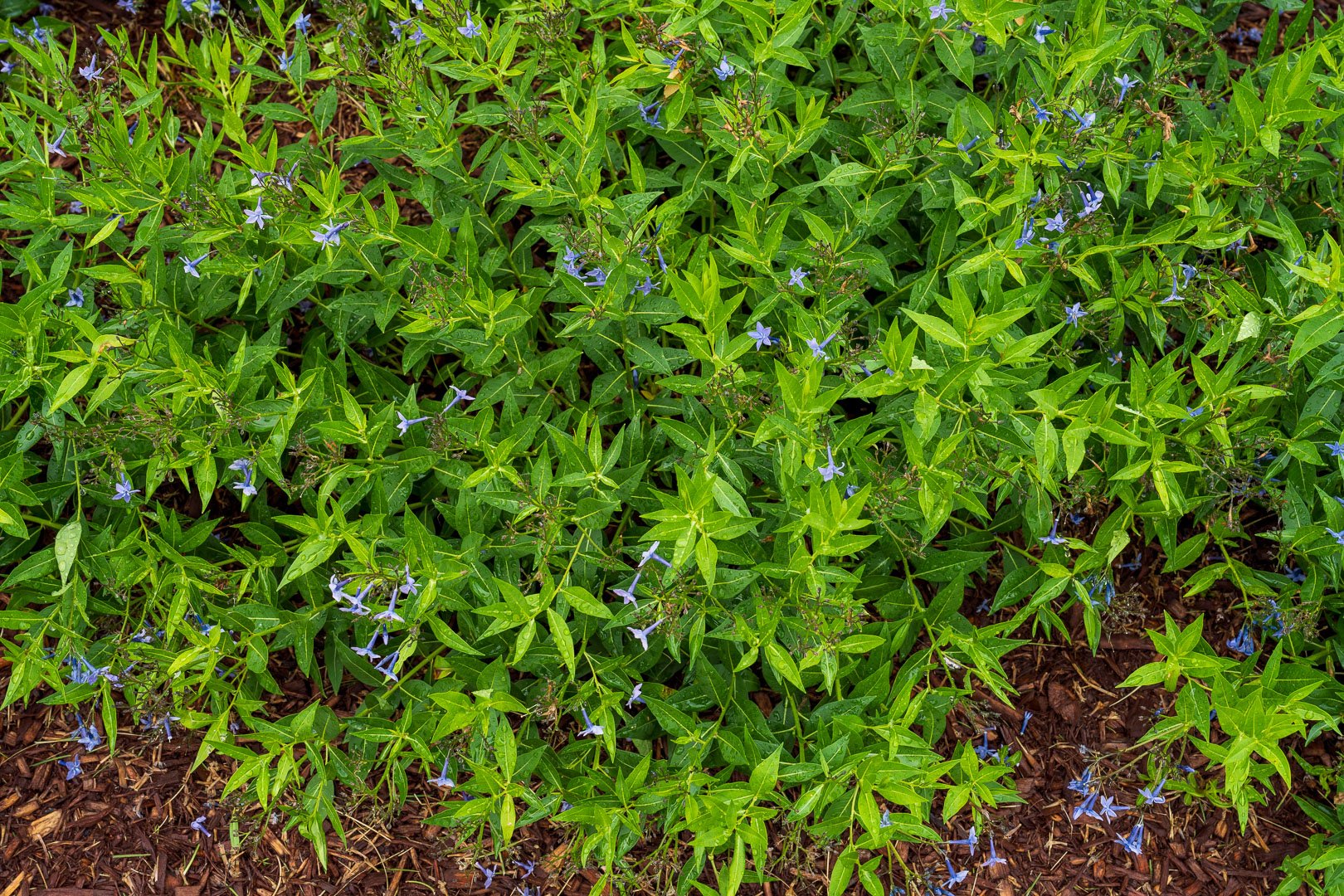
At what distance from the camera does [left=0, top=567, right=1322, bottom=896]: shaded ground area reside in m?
4.04

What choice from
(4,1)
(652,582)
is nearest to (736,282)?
(652,582)

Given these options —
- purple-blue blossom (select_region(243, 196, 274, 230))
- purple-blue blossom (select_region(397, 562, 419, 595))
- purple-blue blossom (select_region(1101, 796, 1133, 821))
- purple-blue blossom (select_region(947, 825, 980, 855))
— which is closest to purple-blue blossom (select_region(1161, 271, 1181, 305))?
purple-blue blossom (select_region(1101, 796, 1133, 821))

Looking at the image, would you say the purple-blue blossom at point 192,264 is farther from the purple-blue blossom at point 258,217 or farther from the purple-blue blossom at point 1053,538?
the purple-blue blossom at point 1053,538

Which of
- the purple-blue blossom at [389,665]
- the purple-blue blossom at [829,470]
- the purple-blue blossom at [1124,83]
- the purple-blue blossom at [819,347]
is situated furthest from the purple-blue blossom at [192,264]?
the purple-blue blossom at [1124,83]

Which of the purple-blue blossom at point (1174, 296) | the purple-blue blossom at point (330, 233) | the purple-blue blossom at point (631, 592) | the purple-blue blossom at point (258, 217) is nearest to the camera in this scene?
the purple-blue blossom at point (631, 592)

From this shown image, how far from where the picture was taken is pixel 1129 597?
380 centimetres

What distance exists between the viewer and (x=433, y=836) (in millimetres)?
4109

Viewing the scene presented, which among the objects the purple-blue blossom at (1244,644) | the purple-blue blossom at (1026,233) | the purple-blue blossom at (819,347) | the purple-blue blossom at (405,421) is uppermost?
the purple-blue blossom at (1026,233)

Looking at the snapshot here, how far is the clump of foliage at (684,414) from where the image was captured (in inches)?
129

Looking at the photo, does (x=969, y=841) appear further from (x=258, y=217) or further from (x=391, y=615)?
(x=258, y=217)

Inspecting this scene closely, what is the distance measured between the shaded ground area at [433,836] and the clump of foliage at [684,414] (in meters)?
0.14

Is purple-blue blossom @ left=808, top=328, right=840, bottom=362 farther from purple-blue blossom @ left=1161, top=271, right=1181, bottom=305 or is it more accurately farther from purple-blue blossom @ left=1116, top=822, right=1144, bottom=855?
purple-blue blossom @ left=1116, top=822, right=1144, bottom=855

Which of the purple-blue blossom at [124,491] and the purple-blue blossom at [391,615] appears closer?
the purple-blue blossom at [391,615]

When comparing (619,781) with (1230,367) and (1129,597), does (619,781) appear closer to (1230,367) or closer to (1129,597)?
(1129,597)
